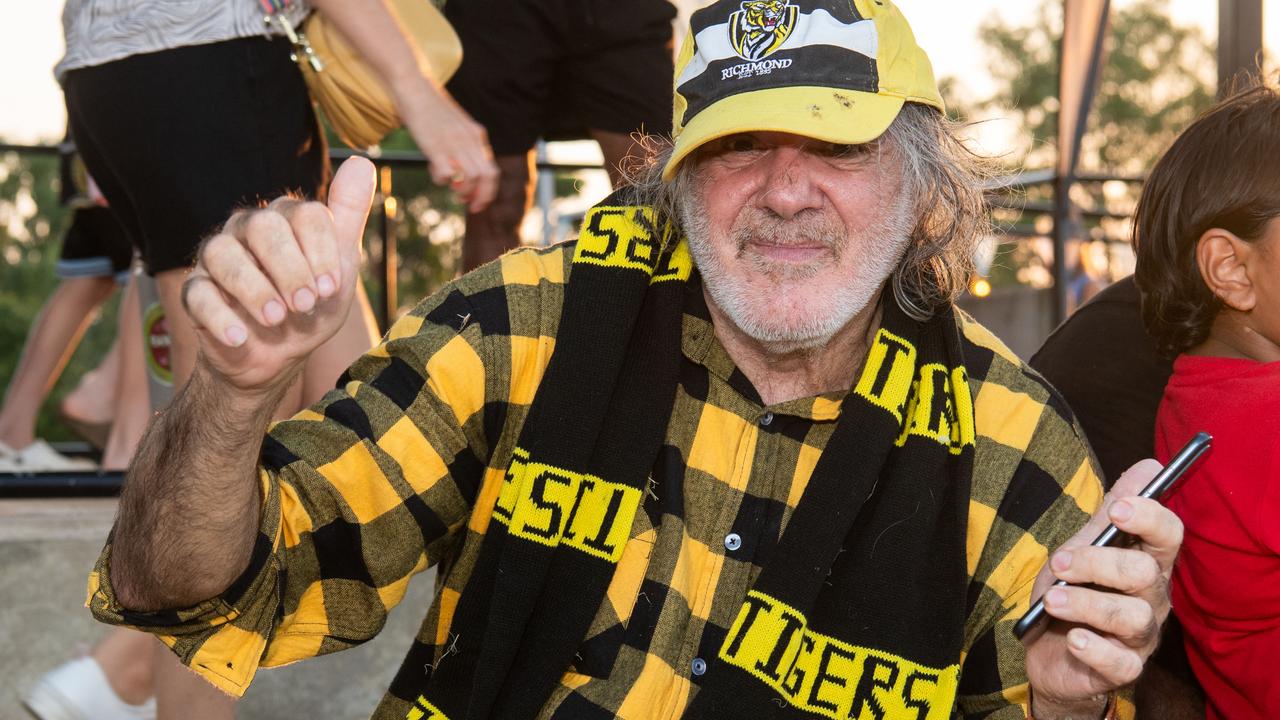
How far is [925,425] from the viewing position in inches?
75.6

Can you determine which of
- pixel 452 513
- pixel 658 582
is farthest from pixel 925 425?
pixel 452 513

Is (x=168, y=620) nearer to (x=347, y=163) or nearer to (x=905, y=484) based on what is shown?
(x=347, y=163)

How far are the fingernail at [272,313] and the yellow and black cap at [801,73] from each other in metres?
0.83

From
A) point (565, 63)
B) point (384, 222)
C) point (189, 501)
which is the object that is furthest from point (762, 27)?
point (384, 222)

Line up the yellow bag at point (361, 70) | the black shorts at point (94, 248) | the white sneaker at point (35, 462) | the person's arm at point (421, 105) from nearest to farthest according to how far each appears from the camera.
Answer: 1. the person's arm at point (421, 105)
2. the yellow bag at point (361, 70)
3. the white sneaker at point (35, 462)
4. the black shorts at point (94, 248)

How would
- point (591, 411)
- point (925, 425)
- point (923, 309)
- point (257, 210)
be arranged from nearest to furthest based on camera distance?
point (257, 210), point (591, 411), point (925, 425), point (923, 309)

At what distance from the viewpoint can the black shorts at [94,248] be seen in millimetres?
4090

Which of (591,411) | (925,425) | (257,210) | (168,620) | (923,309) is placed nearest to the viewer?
(257,210)

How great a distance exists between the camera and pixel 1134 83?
27.0 m

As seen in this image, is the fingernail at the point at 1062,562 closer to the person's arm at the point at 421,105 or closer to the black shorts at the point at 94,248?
the person's arm at the point at 421,105

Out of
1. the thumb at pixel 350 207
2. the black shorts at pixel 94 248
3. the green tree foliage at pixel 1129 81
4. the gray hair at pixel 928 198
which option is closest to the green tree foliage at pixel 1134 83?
the green tree foliage at pixel 1129 81

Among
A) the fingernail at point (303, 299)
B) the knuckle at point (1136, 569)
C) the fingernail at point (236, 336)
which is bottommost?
the knuckle at point (1136, 569)

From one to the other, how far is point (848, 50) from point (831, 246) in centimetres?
30

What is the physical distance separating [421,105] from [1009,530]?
1176 millimetres
